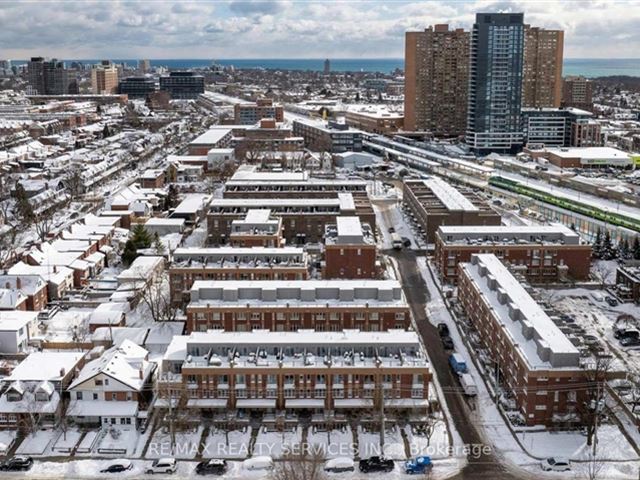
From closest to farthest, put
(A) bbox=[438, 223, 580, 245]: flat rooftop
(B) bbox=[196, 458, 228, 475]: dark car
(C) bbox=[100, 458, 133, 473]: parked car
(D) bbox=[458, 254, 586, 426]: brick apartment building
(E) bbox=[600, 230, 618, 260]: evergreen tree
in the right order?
(B) bbox=[196, 458, 228, 475]: dark car < (C) bbox=[100, 458, 133, 473]: parked car < (D) bbox=[458, 254, 586, 426]: brick apartment building < (A) bbox=[438, 223, 580, 245]: flat rooftop < (E) bbox=[600, 230, 618, 260]: evergreen tree

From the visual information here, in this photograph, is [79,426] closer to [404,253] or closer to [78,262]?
[78,262]

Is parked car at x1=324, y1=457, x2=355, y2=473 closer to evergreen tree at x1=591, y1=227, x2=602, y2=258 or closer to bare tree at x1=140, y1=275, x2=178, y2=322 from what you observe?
bare tree at x1=140, y1=275, x2=178, y2=322

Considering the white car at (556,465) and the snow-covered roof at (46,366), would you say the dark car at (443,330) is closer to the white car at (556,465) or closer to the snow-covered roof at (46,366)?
the white car at (556,465)

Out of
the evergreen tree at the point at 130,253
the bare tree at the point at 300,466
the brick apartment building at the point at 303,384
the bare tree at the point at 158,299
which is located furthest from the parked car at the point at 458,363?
the evergreen tree at the point at 130,253

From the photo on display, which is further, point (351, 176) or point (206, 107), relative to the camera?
point (206, 107)

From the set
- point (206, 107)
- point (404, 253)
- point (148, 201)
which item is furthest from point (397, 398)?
point (206, 107)

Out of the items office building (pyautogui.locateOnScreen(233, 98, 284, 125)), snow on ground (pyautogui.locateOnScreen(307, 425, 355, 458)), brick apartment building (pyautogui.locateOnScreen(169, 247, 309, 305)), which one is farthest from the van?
office building (pyautogui.locateOnScreen(233, 98, 284, 125))
